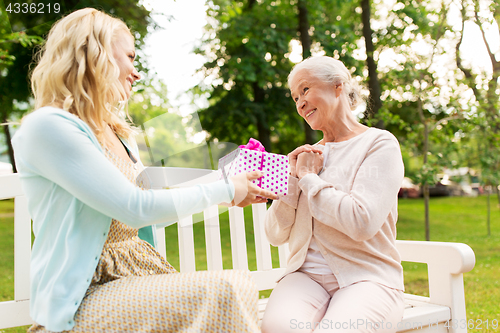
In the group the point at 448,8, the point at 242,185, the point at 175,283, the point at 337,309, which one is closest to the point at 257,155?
the point at 242,185

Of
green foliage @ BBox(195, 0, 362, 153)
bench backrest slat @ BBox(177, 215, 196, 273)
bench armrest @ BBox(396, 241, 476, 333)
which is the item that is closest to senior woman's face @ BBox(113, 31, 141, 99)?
bench backrest slat @ BBox(177, 215, 196, 273)

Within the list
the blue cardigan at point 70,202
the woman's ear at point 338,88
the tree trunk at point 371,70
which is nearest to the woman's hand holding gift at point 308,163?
the woman's ear at point 338,88

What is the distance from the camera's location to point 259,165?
1.67 metres

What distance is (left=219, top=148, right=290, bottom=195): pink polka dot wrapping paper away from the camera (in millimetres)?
1575

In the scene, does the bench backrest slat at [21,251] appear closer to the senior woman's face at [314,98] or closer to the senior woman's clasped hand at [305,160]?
the senior woman's clasped hand at [305,160]

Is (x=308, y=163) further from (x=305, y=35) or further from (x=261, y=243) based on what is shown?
(x=305, y=35)

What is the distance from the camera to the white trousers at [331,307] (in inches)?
65.9

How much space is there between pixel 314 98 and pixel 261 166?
2.04 feet

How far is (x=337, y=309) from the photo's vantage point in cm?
171

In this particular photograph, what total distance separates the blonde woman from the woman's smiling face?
30.2 inches

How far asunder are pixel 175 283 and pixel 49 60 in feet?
2.96

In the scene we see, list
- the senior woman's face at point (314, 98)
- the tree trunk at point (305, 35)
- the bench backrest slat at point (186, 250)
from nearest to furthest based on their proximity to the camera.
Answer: the senior woman's face at point (314, 98)
the bench backrest slat at point (186, 250)
the tree trunk at point (305, 35)

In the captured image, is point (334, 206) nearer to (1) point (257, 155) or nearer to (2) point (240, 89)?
(1) point (257, 155)

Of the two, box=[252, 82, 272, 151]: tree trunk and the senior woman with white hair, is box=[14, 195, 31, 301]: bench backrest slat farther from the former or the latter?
box=[252, 82, 272, 151]: tree trunk
